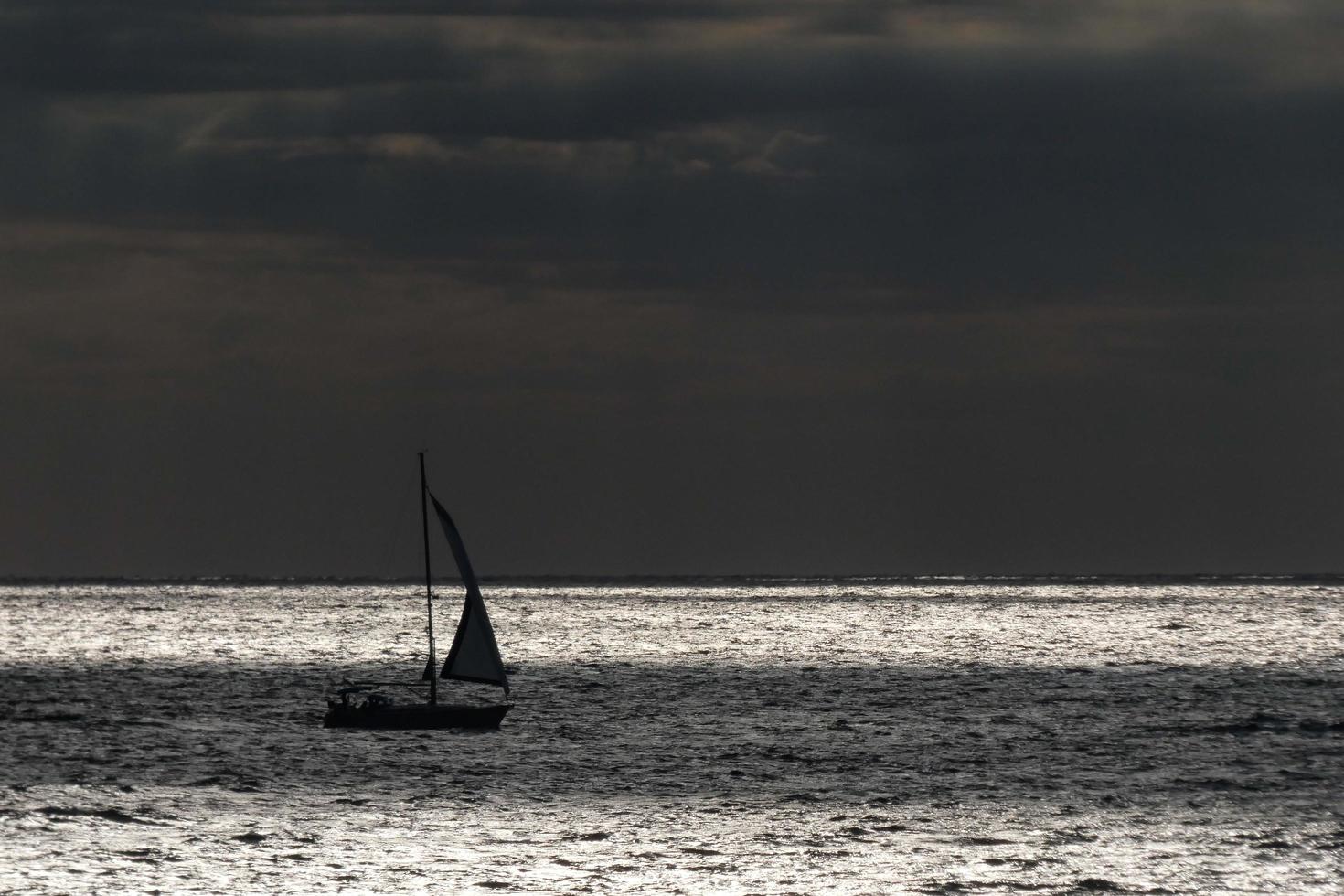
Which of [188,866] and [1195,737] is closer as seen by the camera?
[188,866]

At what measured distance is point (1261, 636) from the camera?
547ft

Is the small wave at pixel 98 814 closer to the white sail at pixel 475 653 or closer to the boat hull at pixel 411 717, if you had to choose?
the boat hull at pixel 411 717

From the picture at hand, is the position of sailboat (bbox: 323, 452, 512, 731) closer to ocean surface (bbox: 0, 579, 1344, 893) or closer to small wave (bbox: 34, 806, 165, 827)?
ocean surface (bbox: 0, 579, 1344, 893)

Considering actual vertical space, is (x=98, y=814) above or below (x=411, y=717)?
below

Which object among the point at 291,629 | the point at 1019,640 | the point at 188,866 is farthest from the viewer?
the point at 291,629

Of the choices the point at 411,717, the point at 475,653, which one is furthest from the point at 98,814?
the point at 475,653

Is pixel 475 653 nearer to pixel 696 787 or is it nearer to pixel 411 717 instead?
pixel 411 717

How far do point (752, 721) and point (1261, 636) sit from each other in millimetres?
110758

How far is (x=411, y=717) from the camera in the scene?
207ft

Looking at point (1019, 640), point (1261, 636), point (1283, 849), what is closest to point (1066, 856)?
point (1283, 849)

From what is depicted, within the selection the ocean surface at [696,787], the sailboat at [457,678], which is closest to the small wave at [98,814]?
the ocean surface at [696,787]

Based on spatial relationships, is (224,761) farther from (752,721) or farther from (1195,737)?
(1195,737)

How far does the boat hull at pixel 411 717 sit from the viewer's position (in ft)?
207

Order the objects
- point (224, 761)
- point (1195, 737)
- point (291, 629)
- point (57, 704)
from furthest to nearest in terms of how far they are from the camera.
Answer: point (291, 629)
point (57, 704)
point (1195, 737)
point (224, 761)
